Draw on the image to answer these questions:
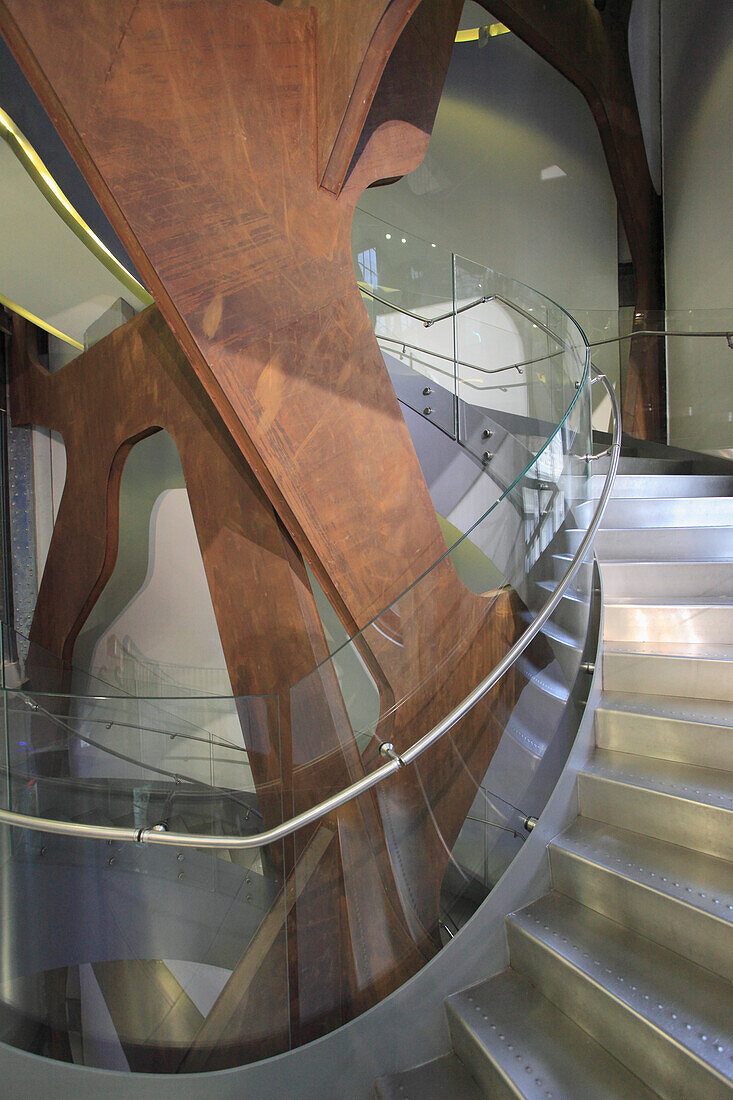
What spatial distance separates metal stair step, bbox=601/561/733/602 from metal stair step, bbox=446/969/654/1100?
5.43ft

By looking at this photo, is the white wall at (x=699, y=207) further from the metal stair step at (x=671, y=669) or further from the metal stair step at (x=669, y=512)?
the metal stair step at (x=671, y=669)

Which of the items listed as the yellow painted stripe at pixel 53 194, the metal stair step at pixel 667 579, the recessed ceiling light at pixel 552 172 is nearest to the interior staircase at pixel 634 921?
the metal stair step at pixel 667 579

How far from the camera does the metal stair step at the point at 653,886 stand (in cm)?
162

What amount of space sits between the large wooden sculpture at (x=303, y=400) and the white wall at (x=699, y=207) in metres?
3.37

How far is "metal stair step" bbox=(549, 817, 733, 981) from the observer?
1.62 metres

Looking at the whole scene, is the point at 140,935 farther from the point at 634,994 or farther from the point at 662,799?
the point at 662,799

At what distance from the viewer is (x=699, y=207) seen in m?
6.98

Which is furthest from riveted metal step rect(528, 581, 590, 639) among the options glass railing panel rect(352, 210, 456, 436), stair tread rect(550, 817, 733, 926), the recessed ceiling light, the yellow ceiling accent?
the yellow ceiling accent

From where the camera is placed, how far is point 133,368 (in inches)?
183

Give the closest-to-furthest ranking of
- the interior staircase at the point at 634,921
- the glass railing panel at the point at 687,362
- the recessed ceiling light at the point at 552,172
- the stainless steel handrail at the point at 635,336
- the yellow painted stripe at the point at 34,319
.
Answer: the interior staircase at the point at 634,921
the stainless steel handrail at the point at 635,336
the glass railing panel at the point at 687,362
the yellow painted stripe at the point at 34,319
the recessed ceiling light at the point at 552,172

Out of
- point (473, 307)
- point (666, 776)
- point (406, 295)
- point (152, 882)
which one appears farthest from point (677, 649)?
point (406, 295)

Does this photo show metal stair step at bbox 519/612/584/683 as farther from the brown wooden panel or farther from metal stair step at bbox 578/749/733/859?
the brown wooden panel

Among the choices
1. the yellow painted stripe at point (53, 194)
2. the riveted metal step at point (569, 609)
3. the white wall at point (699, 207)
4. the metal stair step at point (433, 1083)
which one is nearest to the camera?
the metal stair step at point (433, 1083)

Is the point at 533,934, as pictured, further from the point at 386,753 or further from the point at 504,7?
the point at 504,7
